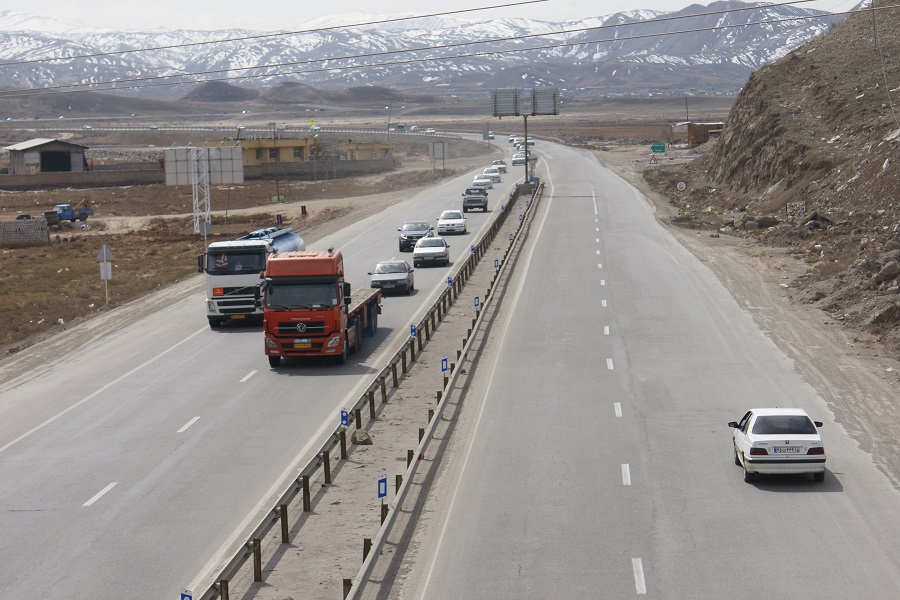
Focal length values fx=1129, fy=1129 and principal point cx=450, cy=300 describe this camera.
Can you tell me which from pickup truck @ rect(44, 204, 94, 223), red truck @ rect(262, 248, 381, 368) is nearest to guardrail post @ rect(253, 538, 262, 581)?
red truck @ rect(262, 248, 381, 368)

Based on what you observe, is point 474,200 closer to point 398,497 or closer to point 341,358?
point 341,358

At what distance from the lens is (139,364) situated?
32.8m

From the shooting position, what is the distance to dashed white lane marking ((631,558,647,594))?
48.1 ft

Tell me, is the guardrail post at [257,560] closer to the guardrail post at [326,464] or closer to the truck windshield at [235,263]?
the guardrail post at [326,464]

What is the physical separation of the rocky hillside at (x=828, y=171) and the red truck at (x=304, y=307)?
15519mm

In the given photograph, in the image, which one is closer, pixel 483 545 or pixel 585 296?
pixel 483 545

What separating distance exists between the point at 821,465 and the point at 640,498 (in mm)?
3264

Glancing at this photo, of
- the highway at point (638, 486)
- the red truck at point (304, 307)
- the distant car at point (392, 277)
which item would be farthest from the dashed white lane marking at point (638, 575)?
the distant car at point (392, 277)

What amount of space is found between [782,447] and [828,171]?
162 ft

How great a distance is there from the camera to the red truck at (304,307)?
30.5 meters

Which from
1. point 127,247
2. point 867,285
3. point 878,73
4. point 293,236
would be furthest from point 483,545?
point 878,73

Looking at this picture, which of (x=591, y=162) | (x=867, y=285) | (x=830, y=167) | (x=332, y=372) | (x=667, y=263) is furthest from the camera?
(x=591, y=162)

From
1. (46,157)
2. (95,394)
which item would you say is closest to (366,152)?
(46,157)

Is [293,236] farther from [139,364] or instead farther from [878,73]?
[878,73]
